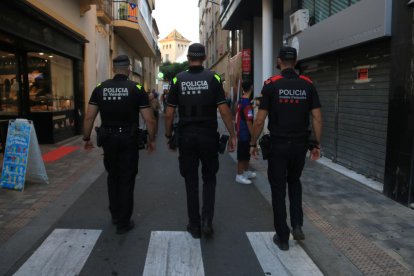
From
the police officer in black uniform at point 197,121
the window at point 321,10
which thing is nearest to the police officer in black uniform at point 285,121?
the police officer in black uniform at point 197,121

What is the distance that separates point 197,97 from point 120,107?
87 cm

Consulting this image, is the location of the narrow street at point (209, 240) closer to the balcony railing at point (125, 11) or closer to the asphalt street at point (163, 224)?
Answer: the asphalt street at point (163, 224)

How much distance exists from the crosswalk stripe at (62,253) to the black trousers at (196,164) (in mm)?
1116

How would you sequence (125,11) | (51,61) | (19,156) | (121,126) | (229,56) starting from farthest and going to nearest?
(229,56), (125,11), (51,61), (19,156), (121,126)

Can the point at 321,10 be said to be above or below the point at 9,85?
above

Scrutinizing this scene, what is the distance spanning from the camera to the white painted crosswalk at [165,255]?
380 cm

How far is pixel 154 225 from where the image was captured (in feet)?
16.6

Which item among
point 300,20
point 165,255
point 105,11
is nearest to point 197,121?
point 165,255

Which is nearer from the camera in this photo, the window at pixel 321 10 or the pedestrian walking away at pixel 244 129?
the pedestrian walking away at pixel 244 129

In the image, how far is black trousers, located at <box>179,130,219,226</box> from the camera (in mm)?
4512

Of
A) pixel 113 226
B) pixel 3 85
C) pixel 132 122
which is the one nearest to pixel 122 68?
pixel 132 122

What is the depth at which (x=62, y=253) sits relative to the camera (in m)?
4.16

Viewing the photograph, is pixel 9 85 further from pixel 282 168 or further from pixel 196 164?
pixel 282 168

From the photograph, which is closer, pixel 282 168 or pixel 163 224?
pixel 282 168
